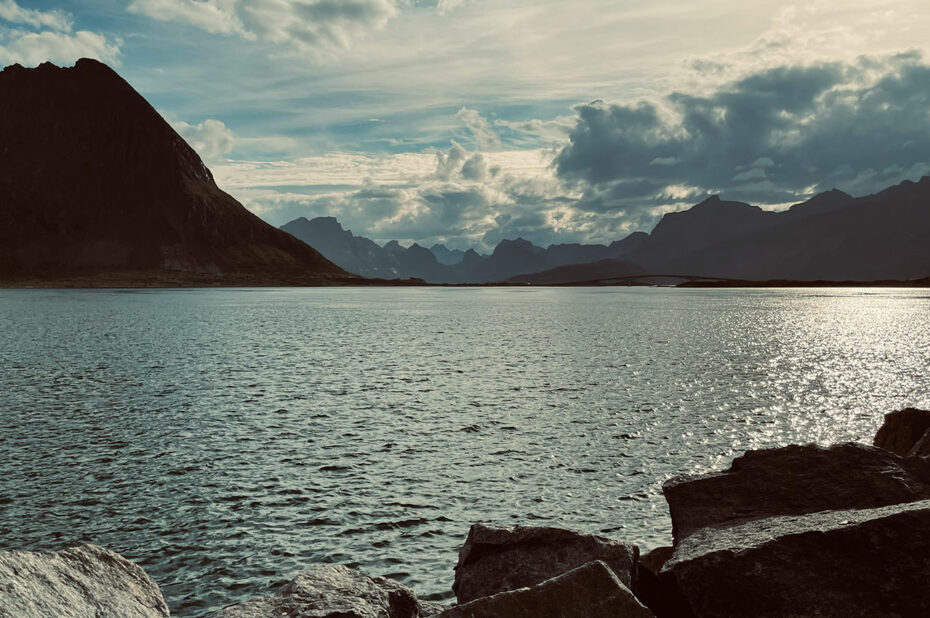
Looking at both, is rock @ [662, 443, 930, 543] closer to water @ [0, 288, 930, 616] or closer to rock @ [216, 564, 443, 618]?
water @ [0, 288, 930, 616]

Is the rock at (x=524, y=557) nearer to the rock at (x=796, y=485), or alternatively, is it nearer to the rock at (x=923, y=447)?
the rock at (x=796, y=485)

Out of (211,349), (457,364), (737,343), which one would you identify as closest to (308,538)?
(457,364)

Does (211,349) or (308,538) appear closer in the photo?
(308,538)

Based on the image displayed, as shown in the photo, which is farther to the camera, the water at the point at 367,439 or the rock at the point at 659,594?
the water at the point at 367,439

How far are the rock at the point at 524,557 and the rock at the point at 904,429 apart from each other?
13698mm

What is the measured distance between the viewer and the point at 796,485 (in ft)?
45.3

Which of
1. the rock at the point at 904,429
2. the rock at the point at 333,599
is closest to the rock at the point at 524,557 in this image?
the rock at the point at 333,599

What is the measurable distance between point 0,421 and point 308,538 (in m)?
21.4

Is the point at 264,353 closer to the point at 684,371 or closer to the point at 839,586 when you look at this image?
the point at 684,371

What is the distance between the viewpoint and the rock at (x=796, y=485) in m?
13.4

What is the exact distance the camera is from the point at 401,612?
10.6 meters

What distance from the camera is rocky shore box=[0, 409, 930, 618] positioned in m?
9.17

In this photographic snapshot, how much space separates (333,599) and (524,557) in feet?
13.7

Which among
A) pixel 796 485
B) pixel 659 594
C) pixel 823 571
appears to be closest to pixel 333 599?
pixel 659 594
